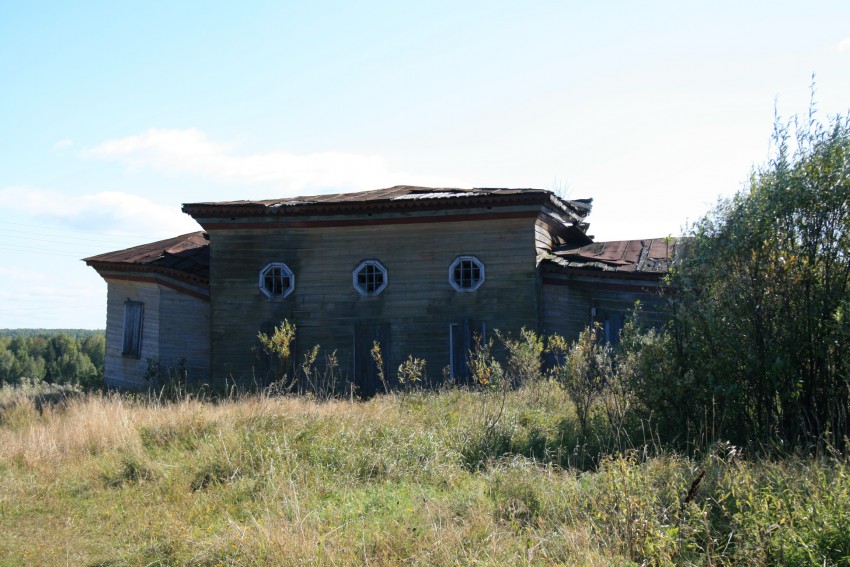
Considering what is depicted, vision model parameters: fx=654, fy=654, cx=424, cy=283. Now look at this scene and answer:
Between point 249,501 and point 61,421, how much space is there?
21.1 ft

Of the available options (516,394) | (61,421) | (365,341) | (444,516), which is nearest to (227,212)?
(365,341)

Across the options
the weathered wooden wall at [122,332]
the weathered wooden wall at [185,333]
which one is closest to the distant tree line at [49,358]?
the weathered wooden wall at [122,332]

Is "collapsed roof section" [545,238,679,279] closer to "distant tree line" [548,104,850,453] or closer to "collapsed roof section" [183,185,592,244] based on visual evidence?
"collapsed roof section" [183,185,592,244]

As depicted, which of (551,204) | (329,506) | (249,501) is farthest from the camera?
(551,204)

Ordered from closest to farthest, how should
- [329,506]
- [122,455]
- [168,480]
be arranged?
[329,506]
[168,480]
[122,455]

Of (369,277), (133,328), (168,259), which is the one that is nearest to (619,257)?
(369,277)

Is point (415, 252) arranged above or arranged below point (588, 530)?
above

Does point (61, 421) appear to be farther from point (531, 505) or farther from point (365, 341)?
point (531, 505)

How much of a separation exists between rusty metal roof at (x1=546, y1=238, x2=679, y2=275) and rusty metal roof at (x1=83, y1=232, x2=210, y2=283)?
369 inches

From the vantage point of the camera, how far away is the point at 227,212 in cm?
1644

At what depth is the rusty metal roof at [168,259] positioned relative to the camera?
17.5 m

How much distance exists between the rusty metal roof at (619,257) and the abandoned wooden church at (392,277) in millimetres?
33

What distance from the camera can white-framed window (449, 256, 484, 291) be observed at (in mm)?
15516

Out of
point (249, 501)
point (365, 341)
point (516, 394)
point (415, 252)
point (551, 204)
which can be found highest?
point (551, 204)
